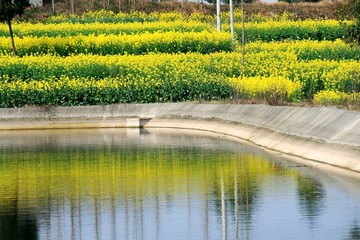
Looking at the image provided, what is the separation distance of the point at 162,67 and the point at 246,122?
19.2m

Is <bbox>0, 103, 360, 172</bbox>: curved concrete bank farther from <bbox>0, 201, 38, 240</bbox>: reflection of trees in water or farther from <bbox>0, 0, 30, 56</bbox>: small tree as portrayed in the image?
<bbox>0, 0, 30, 56</bbox>: small tree

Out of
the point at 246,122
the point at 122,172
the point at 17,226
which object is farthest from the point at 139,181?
the point at 246,122

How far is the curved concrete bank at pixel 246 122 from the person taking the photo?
30.6 m

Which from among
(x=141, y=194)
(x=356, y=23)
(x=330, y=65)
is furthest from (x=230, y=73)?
(x=141, y=194)

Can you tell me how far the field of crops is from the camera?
180ft

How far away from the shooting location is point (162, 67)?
61.1m

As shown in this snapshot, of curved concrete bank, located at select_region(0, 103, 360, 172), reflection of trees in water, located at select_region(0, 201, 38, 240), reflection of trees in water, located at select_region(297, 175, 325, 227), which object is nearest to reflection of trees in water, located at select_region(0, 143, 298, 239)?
reflection of trees in water, located at select_region(0, 201, 38, 240)

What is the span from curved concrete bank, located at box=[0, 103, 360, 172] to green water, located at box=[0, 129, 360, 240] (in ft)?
3.02

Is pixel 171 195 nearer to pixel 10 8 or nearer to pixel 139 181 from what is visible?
pixel 139 181

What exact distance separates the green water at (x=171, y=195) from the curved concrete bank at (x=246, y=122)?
0.92 meters

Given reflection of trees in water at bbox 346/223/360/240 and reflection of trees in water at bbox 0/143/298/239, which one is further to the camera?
reflection of trees in water at bbox 0/143/298/239

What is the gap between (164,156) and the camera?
35.1 metres

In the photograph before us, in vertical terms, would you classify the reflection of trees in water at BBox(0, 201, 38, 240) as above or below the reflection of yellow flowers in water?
above

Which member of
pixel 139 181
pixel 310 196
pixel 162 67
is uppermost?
pixel 310 196
